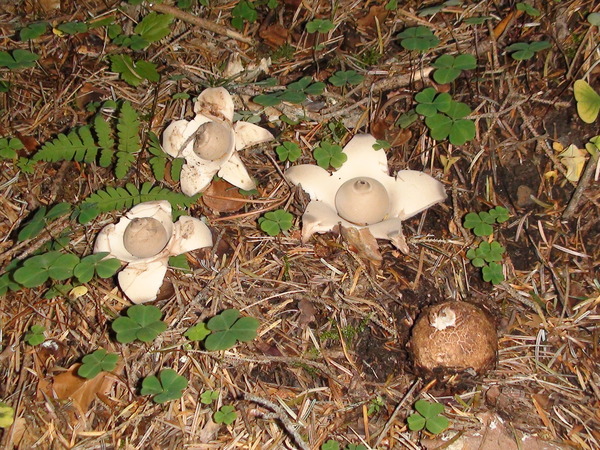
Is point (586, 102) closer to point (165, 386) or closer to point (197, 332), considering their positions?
point (197, 332)

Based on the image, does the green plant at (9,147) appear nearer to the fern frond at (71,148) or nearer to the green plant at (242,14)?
the fern frond at (71,148)

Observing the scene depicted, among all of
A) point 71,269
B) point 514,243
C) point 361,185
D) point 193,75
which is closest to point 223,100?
point 193,75

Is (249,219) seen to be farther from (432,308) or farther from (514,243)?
(514,243)

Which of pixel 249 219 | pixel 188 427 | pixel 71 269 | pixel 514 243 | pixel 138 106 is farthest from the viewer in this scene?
pixel 138 106

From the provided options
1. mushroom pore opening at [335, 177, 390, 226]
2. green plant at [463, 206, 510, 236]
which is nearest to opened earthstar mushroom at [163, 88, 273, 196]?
mushroom pore opening at [335, 177, 390, 226]

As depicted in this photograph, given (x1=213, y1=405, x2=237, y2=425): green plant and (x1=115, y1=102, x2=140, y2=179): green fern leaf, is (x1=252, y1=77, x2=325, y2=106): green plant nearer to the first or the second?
(x1=115, y1=102, x2=140, y2=179): green fern leaf

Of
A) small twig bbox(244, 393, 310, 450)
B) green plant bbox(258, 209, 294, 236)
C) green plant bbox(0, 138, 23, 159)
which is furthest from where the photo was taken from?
green plant bbox(0, 138, 23, 159)
